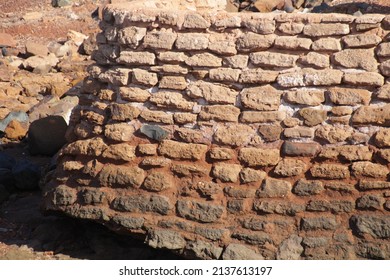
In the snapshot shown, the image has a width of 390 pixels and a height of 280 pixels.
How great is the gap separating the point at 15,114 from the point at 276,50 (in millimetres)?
6013

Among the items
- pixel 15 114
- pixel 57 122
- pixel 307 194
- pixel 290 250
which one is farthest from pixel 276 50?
pixel 15 114

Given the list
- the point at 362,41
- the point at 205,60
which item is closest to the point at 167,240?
the point at 205,60

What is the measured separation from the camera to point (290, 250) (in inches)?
216

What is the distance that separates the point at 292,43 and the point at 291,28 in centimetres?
12

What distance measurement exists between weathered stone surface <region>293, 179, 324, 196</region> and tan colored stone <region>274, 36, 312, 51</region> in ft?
3.19

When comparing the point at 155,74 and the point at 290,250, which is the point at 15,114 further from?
the point at 290,250

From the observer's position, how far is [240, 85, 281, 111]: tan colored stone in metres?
5.58

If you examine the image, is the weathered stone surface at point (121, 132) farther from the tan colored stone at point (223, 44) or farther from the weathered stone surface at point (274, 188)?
the weathered stone surface at point (274, 188)

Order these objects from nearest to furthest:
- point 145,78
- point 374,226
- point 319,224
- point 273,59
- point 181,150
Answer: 1. point 374,226
2. point 319,224
3. point 273,59
4. point 181,150
5. point 145,78

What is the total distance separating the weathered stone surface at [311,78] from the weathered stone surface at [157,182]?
1129mm

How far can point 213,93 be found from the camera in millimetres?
5695

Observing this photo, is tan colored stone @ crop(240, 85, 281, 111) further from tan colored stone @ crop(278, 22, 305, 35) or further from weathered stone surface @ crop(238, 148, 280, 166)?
Answer: tan colored stone @ crop(278, 22, 305, 35)

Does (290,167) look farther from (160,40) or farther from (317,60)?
(160,40)

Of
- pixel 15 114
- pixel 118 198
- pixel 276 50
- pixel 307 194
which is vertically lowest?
pixel 15 114
